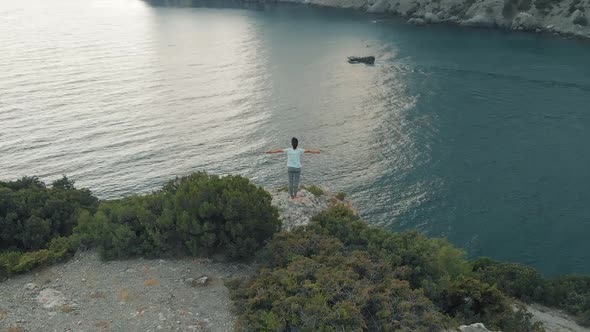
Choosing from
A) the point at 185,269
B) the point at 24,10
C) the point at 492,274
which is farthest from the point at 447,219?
the point at 24,10

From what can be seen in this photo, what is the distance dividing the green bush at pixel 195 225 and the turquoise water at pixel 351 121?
20279 millimetres

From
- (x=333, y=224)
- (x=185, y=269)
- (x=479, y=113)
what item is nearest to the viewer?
(x=185, y=269)

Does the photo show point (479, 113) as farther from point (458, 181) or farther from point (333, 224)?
point (333, 224)

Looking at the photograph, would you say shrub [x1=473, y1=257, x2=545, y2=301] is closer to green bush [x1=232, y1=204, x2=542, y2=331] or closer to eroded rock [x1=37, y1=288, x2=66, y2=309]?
green bush [x1=232, y1=204, x2=542, y2=331]

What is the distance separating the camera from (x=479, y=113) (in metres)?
66.5

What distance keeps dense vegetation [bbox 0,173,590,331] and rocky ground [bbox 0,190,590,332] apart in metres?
0.74

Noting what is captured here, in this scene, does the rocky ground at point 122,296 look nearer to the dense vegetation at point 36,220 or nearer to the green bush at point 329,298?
the green bush at point 329,298

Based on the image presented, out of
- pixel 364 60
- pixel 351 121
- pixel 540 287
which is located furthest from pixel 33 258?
pixel 364 60

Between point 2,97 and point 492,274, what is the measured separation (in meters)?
64.1

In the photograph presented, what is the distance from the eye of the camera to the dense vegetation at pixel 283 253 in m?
18.1

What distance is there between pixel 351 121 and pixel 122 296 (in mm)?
47250

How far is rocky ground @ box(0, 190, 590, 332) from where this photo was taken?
59.6ft

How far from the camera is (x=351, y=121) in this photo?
63.7 m

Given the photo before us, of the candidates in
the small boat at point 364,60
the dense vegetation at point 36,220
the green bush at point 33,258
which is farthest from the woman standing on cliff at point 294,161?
the small boat at point 364,60
